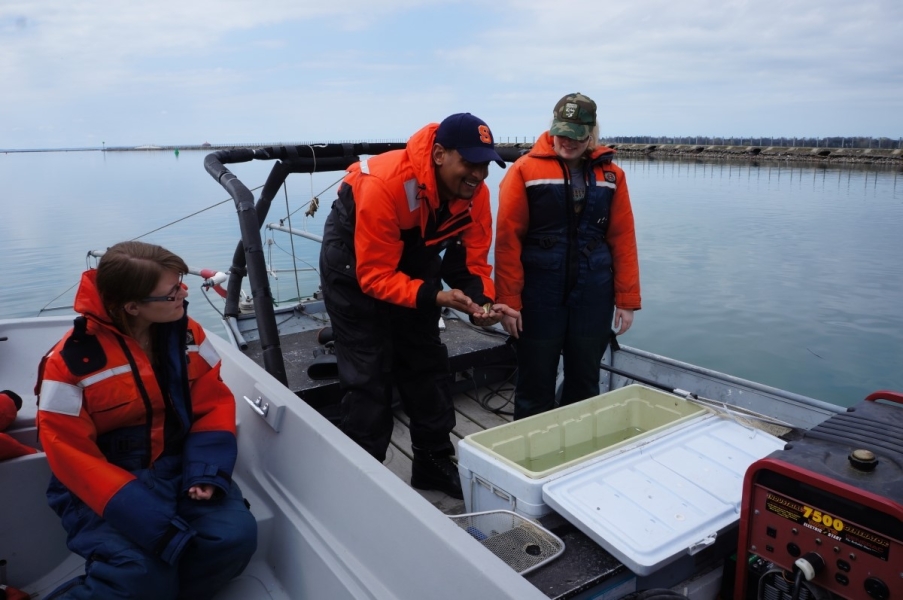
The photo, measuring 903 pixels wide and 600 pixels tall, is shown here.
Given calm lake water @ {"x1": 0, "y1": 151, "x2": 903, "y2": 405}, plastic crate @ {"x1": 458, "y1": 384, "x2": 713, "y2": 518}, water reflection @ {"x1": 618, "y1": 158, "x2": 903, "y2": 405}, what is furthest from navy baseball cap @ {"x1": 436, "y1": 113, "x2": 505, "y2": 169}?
water reflection @ {"x1": 618, "y1": 158, "x2": 903, "y2": 405}

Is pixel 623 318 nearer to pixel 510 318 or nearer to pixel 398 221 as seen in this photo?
pixel 510 318

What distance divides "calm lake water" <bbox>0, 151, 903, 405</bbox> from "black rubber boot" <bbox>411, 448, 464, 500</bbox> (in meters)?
2.07

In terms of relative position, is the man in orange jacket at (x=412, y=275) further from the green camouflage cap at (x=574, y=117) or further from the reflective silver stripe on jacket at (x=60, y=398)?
the reflective silver stripe on jacket at (x=60, y=398)

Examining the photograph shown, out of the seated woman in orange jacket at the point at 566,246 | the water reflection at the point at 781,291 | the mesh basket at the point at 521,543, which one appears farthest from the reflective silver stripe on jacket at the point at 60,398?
the water reflection at the point at 781,291

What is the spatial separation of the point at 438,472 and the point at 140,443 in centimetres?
121

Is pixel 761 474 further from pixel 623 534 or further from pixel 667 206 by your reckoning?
pixel 667 206

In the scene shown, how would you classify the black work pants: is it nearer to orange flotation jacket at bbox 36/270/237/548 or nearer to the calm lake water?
orange flotation jacket at bbox 36/270/237/548

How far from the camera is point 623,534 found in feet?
5.03

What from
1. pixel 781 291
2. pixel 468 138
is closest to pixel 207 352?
pixel 468 138

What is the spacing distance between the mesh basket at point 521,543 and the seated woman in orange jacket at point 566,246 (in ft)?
2.73

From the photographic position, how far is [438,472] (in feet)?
8.32

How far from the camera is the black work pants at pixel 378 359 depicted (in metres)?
2.17

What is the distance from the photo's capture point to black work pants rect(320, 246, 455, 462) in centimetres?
217

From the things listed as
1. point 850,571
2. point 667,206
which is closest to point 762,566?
point 850,571
